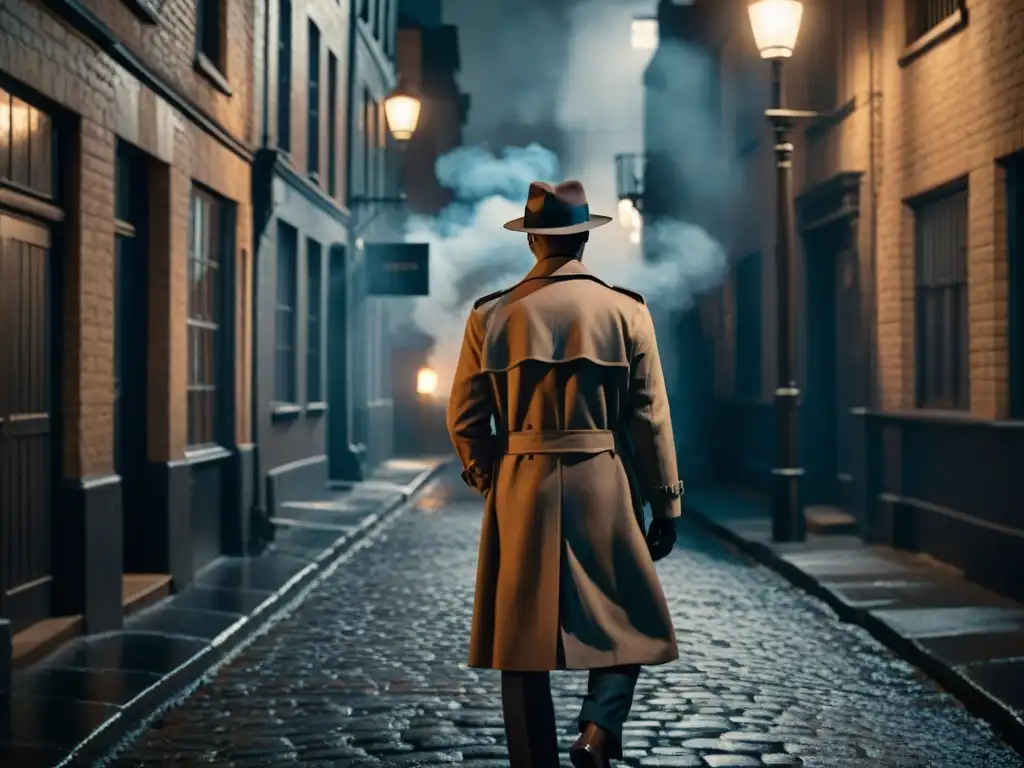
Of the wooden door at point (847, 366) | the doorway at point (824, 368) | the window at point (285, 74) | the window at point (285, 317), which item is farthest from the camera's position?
the window at point (285, 317)

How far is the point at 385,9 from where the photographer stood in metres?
25.4

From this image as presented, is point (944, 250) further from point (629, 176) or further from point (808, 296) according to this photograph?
point (629, 176)

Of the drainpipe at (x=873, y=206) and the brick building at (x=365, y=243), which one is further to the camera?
the brick building at (x=365, y=243)

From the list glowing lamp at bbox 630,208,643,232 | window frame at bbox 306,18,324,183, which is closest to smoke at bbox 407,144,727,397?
glowing lamp at bbox 630,208,643,232

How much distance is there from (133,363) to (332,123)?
9983 millimetres

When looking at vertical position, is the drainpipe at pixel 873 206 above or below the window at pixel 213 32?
below

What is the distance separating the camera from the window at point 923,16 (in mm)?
11336

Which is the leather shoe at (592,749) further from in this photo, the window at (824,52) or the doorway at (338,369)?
the doorway at (338,369)

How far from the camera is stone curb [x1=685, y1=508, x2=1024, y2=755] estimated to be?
5.64 metres

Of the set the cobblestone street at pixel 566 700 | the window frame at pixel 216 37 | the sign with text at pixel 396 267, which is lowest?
→ the cobblestone street at pixel 566 700

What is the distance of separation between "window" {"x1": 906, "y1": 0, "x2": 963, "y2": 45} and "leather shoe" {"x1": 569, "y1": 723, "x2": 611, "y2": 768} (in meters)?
8.53

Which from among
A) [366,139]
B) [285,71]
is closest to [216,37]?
[285,71]

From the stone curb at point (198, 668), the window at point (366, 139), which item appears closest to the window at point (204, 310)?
the stone curb at point (198, 668)

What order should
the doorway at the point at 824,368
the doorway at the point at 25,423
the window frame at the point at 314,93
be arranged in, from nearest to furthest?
the doorway at the point at 25,423 → the doorway at the point at 824,368 → the window frame at the point at 314,93
